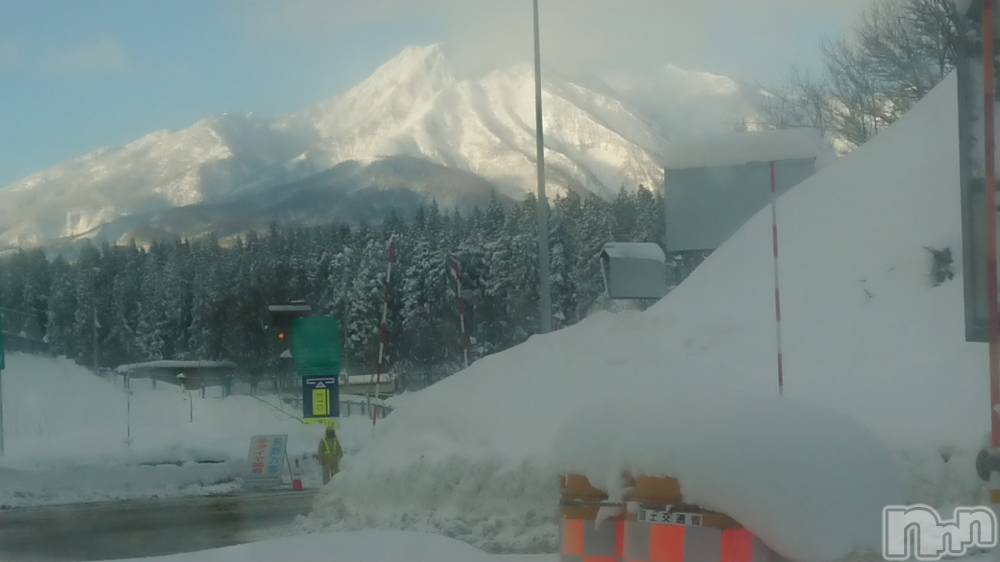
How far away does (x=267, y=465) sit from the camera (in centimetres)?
2319

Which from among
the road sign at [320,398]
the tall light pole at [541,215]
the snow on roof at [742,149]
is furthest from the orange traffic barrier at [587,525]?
the snow on roof at [742,149]

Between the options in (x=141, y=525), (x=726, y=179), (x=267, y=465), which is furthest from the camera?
(x=267, y=465)

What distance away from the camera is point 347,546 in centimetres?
927

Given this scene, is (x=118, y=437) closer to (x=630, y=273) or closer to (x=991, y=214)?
(x=630, y=273)

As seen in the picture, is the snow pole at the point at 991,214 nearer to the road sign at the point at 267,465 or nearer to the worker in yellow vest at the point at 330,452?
the worker in yellow vest at the point at 330,452

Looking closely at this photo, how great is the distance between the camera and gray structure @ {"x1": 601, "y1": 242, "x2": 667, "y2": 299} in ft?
57.2

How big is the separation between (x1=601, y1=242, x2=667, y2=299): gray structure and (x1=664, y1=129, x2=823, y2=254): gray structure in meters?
3.09

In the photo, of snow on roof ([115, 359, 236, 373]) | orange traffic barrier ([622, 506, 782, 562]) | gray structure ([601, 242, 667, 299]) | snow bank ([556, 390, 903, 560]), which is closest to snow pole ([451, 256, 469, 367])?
gray structure ([601, 242, 667, 299])

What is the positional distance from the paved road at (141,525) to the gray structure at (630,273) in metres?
5.56

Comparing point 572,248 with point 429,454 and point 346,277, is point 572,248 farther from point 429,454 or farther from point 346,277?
point 429,454

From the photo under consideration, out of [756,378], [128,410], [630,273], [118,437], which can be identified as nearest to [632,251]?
[630,273]

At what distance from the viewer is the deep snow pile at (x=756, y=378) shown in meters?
5.37

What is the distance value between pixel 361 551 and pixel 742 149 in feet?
44.7

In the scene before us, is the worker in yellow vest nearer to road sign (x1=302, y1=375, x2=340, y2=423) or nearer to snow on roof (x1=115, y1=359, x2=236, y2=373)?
road sign (x1=302, y1=375, x2=340, y2=423)
